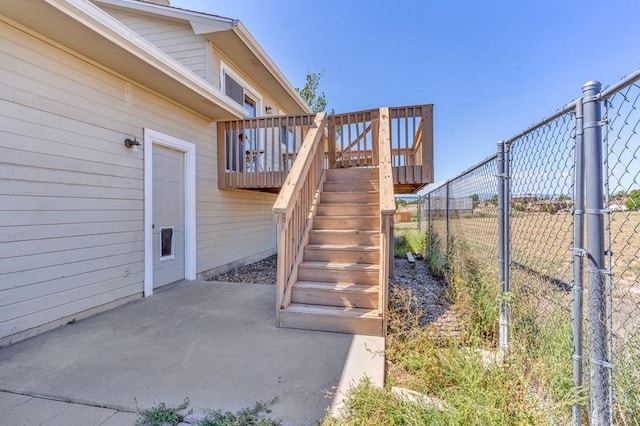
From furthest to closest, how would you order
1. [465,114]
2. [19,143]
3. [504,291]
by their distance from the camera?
[465,114], [19,143], [504,291]

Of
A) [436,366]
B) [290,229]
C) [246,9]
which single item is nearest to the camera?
[436,366]

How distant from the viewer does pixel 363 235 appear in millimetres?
4094

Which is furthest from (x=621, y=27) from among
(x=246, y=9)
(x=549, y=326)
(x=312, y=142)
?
(x=246, y=9)

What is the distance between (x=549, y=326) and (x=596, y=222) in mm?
1009

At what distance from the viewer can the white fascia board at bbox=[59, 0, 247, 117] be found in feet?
9.39

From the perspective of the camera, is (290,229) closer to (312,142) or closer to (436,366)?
(312,142)

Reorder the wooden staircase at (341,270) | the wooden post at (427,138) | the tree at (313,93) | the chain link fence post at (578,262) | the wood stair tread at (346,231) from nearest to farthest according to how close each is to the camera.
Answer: the chain link fence post at (578,262), the wooden staircase at (341,270), the wood stair tread at (346,231), the wooden post at (427,138), the tree at (313,93)

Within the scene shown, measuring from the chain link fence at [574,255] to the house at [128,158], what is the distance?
1240 millimetres

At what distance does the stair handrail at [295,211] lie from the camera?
3.12m

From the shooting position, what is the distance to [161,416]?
182cm

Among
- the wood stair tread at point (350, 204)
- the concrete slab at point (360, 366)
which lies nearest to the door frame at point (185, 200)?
the wood stair tread at point (350, 204)

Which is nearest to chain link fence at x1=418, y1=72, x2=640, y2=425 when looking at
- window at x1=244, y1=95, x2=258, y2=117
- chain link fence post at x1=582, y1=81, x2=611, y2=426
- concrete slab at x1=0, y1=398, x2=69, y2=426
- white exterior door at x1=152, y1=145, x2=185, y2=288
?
chain link fence post at x1=582, y1=81, x2=611, y2=426

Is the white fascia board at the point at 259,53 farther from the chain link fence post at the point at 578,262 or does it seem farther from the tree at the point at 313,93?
the tree at the point at 313,93

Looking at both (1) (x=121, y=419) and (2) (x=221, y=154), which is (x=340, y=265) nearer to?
(1) (x=121, y=419)
